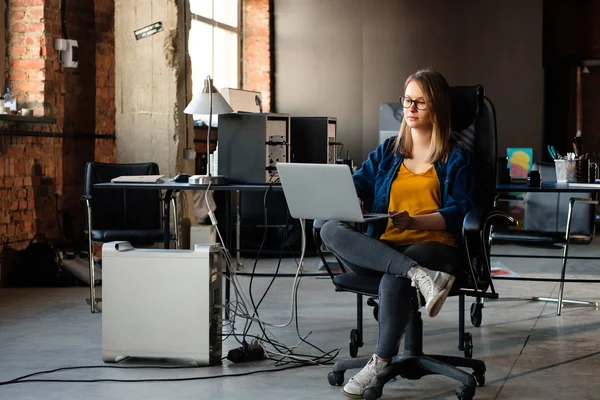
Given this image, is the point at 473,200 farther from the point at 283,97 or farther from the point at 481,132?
the point at 283,97

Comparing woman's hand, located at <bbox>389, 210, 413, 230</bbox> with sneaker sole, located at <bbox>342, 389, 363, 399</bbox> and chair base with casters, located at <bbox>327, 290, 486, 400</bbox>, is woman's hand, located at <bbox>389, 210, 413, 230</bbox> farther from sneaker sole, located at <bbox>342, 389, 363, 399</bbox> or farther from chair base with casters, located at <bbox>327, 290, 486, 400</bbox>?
sneaker sole, located at <bbox>342, 389, 363, 399</bbox>

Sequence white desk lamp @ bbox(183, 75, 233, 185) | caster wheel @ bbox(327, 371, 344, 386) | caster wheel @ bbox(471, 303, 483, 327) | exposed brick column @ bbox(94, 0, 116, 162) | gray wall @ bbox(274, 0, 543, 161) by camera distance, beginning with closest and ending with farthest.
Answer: caster wheel @ bbox(327, 371, 344, 386)
white desk lamp @ bbox(183, 75, 233, 185)
caster wheel @ bbox(471, 303, 483, 327)
exposed brick column @ bbox(94, 0, 116, 162)
gray wall @ bbox(274, 0, 543, 161)

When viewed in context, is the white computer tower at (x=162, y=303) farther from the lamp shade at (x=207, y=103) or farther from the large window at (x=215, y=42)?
the large window at (x=215, y=42)

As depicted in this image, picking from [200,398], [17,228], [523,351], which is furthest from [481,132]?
[17,228]

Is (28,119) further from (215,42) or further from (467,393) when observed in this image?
(467,393)

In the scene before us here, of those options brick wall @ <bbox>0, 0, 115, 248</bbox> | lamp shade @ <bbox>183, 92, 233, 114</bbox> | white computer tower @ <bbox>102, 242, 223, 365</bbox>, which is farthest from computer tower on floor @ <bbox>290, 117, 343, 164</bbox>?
brick wall @ <bbox>0, 0, 115, 248</bbox>

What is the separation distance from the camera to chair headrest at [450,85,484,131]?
3925 millimetres

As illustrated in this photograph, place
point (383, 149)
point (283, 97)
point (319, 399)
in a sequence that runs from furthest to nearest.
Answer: point (283, 97)
point (383, 149)
point (319, 399)

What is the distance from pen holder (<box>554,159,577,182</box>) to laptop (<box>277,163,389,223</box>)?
81.1 inches

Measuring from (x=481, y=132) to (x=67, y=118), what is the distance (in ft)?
13.7

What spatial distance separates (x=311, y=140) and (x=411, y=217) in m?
1.38

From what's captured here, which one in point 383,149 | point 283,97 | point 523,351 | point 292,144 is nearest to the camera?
point 383,149

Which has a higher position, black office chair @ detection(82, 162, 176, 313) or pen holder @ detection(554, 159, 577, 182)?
pen holder @ detection(554, 159, 577, 182)

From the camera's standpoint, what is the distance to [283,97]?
11078 millimetres
